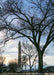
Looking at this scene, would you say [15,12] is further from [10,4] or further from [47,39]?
[47,39]

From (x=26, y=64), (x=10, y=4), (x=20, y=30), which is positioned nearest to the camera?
(x=10, y=4)

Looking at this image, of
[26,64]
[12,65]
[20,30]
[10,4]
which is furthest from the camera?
[12,65]

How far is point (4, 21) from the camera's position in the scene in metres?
26.9

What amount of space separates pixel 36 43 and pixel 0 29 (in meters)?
5.87

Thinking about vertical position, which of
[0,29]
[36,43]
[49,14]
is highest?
[49,14]

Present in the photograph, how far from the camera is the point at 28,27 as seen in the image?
27062 mm

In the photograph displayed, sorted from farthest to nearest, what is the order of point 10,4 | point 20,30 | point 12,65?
point 12,65
point 20,30
point 10,4

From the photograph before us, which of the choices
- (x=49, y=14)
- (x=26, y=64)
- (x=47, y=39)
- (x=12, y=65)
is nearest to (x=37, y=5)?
(x=49, y=14)

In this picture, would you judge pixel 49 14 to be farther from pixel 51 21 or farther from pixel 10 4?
pixel 10 4

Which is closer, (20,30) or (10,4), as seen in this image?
(10,4)

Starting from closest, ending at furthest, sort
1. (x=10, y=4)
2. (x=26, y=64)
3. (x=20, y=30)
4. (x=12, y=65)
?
(x=10, y=4) < (x=20, y=30) < (x=26, y=64) < (x=12, y=65)

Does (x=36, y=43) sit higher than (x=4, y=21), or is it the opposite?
(x=4, y=21)

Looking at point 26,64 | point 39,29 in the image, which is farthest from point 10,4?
point 26,64

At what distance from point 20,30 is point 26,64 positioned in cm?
5387
